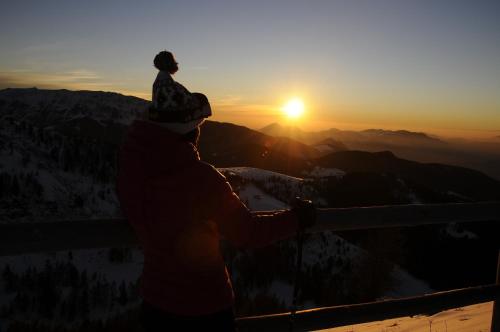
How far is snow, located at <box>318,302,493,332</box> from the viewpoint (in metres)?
5.30

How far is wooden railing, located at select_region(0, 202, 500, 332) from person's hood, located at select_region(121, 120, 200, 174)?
564mm

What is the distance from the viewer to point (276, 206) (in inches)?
1821

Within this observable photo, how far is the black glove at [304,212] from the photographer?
98.0 inches

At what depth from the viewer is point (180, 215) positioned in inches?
81.9

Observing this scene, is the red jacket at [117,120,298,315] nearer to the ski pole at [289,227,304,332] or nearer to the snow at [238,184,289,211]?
the ski pole at [289,227,304,332]

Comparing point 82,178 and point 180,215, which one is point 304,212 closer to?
point 180,215

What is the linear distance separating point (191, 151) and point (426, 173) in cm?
17588

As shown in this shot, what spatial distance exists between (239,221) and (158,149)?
0.50m

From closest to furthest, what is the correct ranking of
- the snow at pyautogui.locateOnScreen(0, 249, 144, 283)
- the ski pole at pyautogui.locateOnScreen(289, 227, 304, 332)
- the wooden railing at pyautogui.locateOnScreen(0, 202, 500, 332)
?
1. the wooden railing at pyautogui.locateOnScreen(0, 202, 500, 332)
2. the ski pole at pyautogui.locateOnScreen(289, 227, 304, 332)
3. the snow at pyautogui.locateOnScreen(0, 249, 144, 283)

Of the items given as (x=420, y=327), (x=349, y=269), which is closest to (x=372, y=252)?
(x=349, y=269)

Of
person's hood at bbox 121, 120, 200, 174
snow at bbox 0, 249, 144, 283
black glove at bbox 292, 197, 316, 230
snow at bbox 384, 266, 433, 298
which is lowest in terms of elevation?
snow at bbox 384, 266, 433, 298

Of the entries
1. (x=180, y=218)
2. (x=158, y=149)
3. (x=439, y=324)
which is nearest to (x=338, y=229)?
(x=180, y=218)

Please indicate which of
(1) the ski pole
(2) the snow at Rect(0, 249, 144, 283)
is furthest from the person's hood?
(2) the snow at Rect(0, 249, 144, 283)

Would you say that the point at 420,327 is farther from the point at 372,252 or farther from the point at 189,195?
the point at 372,252
